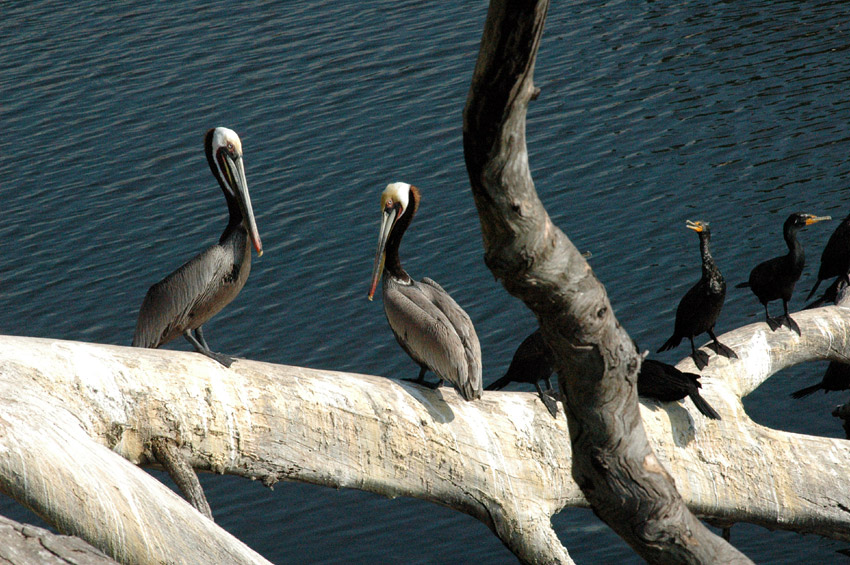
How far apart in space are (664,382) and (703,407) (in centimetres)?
35

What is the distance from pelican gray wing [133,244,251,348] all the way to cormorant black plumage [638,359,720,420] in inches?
94.1

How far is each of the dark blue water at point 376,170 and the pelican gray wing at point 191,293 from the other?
2.49 m

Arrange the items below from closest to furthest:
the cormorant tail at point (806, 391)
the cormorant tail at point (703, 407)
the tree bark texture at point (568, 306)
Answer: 1. the tree bark texture at point (568, 306)
2. the cormorant tail at point (703, 407)
3. the cormorant tail at point (806, 391)

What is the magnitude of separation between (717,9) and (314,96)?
753cm

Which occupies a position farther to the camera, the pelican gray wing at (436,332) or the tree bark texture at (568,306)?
the pelican gray wing at (436,332)

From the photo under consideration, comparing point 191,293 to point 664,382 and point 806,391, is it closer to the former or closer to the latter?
point 664,382

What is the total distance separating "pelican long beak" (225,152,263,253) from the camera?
19.4 feet

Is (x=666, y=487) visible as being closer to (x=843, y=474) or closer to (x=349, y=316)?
(x=843, y=474)

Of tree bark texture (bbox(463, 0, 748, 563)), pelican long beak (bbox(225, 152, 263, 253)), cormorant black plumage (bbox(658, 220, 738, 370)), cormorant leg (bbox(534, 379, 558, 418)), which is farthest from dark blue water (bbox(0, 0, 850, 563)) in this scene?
tree bark texture (bbox(463, 0, 748, 563))

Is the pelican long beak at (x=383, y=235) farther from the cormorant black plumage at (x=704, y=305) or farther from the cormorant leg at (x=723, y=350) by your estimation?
the cormorant leg at (x=723, y=350)

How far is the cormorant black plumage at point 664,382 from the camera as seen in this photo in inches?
215

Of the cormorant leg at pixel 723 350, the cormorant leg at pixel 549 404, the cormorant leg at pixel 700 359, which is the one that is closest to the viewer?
the cormorant leg at pixel 549 404

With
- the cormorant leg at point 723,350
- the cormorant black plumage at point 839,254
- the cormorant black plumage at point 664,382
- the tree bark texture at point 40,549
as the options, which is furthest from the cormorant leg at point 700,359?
the tree bark texture at point 40,549

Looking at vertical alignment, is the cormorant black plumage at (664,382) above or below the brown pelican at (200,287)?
below
